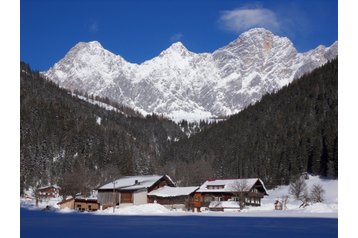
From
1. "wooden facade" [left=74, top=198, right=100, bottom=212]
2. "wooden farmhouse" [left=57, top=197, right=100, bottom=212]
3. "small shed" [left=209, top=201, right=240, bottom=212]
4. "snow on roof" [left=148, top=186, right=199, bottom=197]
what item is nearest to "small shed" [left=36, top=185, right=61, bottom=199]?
"wooden farmhouse" [left=57, top=197, right=100, bottom=212]

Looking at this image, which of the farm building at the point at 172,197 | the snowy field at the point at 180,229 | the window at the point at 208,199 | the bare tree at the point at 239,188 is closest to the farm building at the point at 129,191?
the farm building at the point at 172,197

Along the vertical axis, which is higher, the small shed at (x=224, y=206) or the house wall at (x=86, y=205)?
the small shed at (x=224, y=206)

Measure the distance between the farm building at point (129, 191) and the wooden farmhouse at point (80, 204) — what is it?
1291mm

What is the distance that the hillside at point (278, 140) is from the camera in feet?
291

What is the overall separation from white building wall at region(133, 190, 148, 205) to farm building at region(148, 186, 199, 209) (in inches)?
26.6

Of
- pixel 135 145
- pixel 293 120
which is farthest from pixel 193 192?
pixel 135 145

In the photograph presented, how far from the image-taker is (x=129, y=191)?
6725 centimetres

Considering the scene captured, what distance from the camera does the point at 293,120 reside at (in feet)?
370

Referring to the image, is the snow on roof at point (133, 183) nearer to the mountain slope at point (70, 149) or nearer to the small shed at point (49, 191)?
the mountain slope at point (70, 149)

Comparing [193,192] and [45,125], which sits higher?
[45,125]
